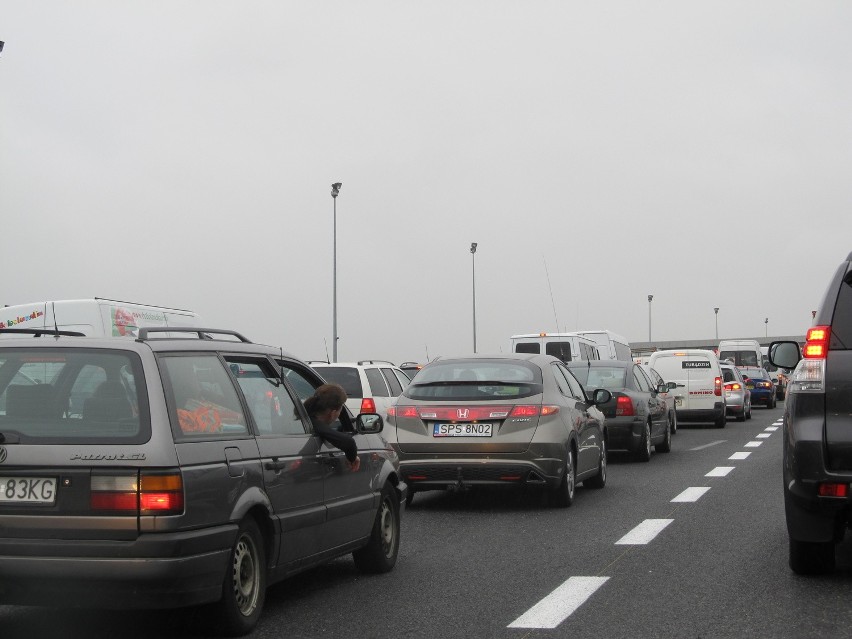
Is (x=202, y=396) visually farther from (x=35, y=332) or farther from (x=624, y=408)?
(x=624, y=408)

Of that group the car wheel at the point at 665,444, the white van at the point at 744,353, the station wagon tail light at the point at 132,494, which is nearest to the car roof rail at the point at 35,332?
the station wagon tail light at the point at 132,494

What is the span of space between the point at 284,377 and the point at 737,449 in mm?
15592

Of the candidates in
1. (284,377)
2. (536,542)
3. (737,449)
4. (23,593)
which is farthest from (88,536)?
(737,449)

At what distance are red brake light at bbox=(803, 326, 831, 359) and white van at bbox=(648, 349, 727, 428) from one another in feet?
76.2

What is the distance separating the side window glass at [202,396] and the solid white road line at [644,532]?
412 centimetres

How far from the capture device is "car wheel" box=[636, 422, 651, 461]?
1902 cm

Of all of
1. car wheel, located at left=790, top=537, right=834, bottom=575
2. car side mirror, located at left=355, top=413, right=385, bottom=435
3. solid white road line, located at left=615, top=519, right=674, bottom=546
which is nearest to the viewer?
car wheel, located at left=790, top=537, right=834, bottom=575

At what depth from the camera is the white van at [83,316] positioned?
1984 cm

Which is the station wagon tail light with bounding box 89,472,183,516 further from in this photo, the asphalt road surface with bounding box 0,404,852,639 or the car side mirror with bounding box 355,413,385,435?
the car side mirror with bounding box 355,413,385,435

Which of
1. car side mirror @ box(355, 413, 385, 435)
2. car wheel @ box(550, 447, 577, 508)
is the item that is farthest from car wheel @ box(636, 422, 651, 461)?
car side mirror @ box(355, 413, 385, 435)

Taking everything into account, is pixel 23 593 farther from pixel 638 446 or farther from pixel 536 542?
pixel 638 446

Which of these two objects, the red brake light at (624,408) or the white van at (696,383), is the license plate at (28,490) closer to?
the red brake light at (624,408)

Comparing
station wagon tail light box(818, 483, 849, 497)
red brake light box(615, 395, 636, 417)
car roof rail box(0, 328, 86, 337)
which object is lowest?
red brake light box(615, 395, 636, 417)

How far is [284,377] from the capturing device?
7648mm
